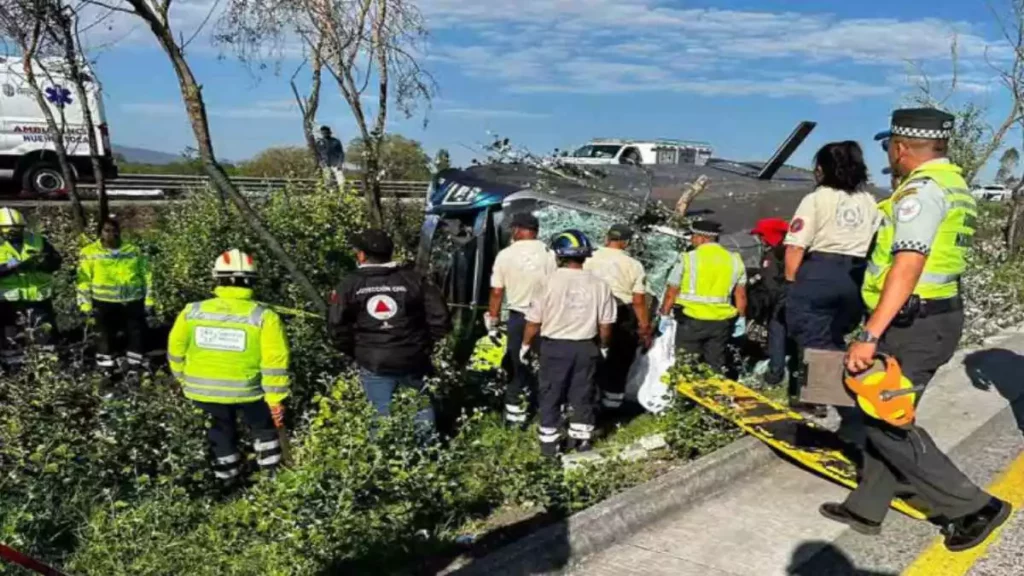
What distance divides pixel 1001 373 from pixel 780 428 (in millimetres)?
3053

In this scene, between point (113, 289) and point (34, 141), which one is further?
point (34, 141)

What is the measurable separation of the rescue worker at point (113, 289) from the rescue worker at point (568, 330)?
4592 mm

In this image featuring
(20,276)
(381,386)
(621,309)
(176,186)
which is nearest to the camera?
(381,386)

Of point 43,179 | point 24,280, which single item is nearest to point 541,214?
point 24,280

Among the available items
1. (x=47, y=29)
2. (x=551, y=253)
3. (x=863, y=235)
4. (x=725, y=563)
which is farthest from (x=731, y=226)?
(x=47, y=29)

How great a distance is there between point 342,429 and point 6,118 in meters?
15.2

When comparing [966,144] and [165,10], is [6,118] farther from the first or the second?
[966,144]

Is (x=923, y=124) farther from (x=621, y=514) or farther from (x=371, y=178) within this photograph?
(x=371, y=178)

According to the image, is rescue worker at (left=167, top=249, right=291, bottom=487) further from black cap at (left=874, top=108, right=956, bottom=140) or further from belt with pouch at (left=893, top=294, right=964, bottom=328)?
black cap at (left=874, top=108, right=956, bottom=140)

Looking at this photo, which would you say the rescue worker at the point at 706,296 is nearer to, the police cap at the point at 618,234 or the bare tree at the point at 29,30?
the police cap at the point at 618,234

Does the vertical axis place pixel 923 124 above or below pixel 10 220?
above

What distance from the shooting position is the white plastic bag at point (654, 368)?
675 cm

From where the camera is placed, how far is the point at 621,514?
159 inches

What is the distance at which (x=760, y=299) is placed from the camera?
25.3ft
